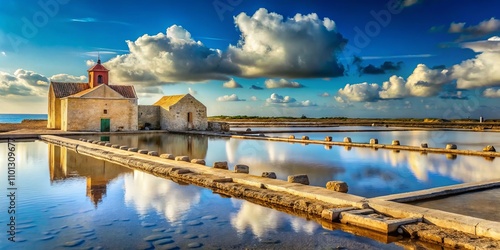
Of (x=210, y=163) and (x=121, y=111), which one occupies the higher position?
(x=121, y=111)

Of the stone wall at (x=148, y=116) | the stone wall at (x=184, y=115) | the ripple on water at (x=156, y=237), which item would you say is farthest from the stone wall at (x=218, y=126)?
the ripple on water at (x=156, y=237)

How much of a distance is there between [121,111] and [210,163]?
18317mm

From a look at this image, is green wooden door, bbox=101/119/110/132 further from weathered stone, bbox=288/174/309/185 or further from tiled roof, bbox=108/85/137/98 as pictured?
weathered stone, bbox=288/174/309/185

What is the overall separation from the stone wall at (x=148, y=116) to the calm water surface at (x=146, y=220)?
21884 mm

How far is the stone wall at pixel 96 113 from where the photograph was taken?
27234 mm

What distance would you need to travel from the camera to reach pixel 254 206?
6.80 meters

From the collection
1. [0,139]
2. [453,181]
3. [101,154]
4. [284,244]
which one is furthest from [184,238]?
[0,139]

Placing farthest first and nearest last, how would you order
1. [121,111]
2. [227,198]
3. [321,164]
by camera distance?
[121,111], [321,164], [227,198]

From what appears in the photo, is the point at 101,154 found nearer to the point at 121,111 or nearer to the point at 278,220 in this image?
the point at 278,220

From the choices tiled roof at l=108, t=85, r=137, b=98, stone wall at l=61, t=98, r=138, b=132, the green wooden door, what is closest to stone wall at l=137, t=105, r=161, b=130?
tiled roof at l=108, t=85, r=137, b=98

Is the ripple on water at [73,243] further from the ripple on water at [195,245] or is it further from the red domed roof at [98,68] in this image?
the red domed roof at [98,68]

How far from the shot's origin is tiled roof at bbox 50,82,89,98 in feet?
99.8

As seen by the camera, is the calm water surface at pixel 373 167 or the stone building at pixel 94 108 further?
the stone building at pixel 94 108

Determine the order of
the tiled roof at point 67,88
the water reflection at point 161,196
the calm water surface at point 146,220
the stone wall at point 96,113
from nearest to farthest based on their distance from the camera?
1. the calm water surface at point 146,220
2. the water reflection at point 161,196
3. the stone wall at point 96,113
4. the tiled roof at point 67,88
